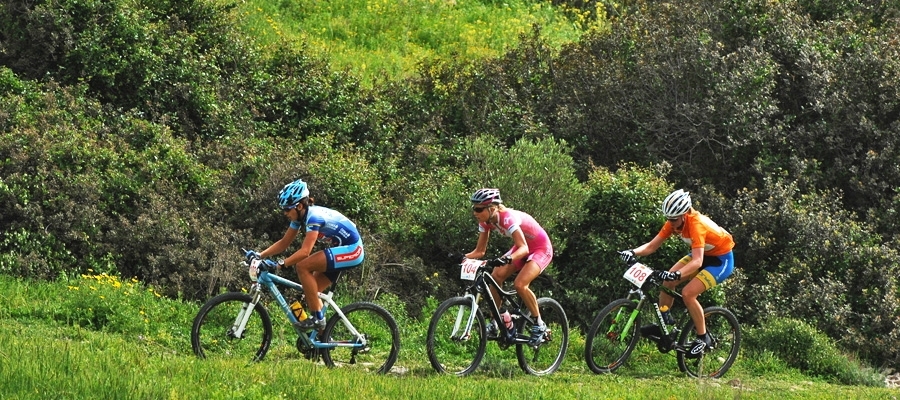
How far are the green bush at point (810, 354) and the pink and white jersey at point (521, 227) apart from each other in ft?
15.0

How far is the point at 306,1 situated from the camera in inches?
1156

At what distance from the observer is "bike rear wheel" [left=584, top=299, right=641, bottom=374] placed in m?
14.1

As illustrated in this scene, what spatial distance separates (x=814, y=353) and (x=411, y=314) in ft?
18.6

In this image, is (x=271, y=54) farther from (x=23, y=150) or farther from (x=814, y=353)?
(x=814, y=353)

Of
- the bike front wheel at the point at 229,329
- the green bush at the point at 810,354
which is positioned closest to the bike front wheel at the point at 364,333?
the bike front wheel at the point at 229,329

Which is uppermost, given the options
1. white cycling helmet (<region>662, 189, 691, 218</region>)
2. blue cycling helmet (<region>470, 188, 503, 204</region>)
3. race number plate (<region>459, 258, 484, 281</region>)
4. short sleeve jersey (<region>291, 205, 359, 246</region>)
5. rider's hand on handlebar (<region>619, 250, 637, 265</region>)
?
white cycling helmet (<region>662, 189, 691, 218</region>)

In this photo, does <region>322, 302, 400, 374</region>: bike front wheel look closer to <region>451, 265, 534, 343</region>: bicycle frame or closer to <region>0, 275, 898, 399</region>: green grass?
<region>0, 275, 898, 399</region>: green grass

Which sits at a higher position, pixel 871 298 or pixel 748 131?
pixel 748 131

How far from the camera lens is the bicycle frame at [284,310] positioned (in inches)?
483

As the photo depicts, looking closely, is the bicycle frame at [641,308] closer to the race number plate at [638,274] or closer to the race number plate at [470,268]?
the race number plate at [638,274]

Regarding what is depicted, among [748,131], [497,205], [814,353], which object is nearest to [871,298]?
[814,353]

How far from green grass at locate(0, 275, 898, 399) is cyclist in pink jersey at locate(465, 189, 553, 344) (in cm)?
85

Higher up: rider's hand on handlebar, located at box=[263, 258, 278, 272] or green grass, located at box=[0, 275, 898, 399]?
rider's hand on handlebar, located at box=[263, 258, 278, 272]

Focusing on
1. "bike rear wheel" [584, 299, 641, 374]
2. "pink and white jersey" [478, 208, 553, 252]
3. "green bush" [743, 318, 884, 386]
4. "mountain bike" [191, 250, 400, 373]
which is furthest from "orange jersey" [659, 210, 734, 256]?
"mountain bike" [191, 250, 400, 373]
